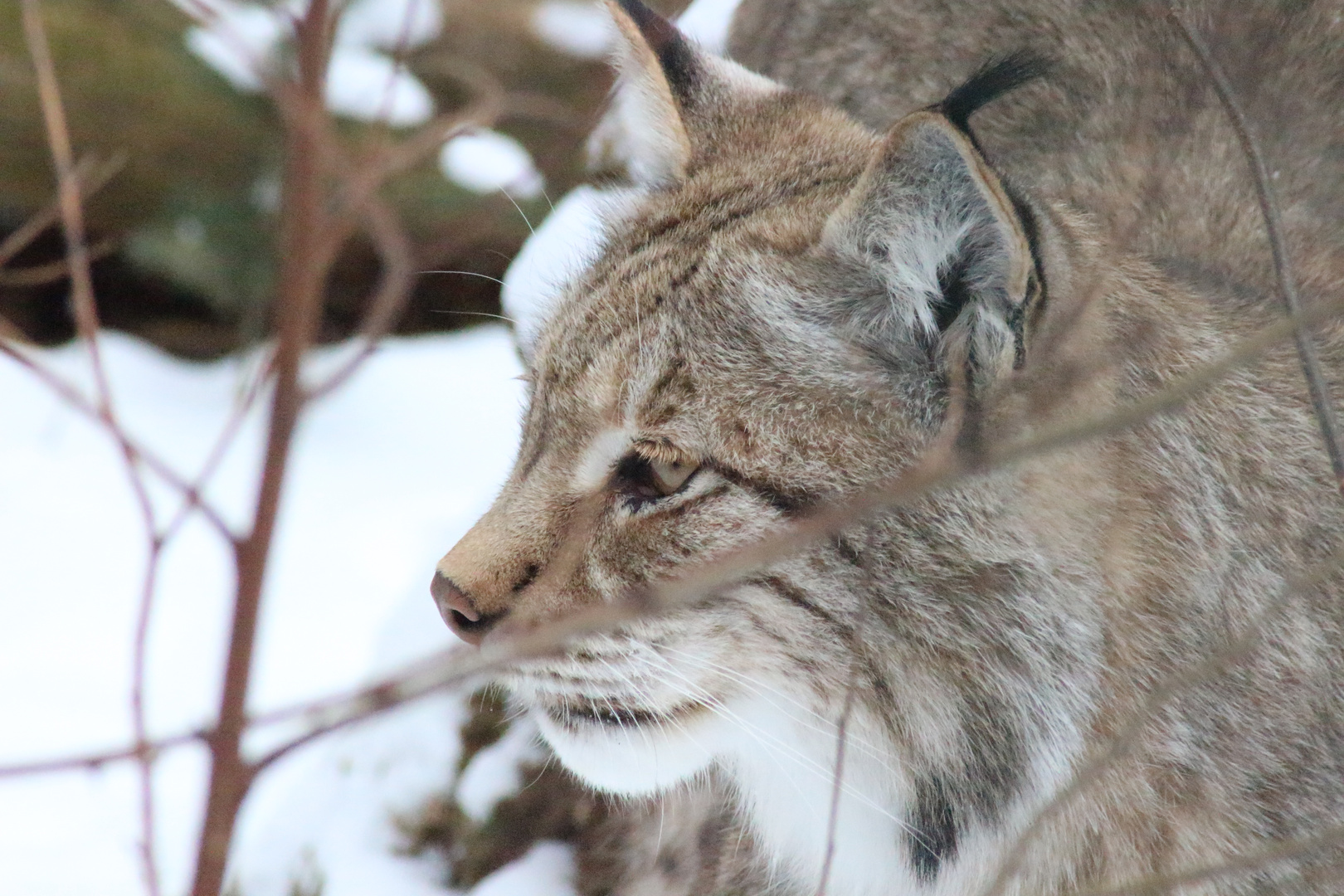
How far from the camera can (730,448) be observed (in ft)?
7.03

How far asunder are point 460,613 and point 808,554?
54cm

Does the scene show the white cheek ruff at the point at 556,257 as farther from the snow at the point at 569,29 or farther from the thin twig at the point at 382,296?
the snow at the point at 569,29

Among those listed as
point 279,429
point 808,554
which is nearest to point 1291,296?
point 808,554

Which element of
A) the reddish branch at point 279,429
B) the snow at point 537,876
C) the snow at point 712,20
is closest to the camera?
the reddish branch at point 279,429

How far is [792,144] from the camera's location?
9.02 ft

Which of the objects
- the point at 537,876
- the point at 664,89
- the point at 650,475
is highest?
the point at 664,89

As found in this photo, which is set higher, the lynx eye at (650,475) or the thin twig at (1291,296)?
the thin twig at (1291,296)

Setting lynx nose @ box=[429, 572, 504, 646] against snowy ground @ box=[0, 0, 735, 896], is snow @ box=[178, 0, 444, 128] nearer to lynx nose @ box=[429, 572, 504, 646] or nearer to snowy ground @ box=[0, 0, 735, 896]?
snowy ground @ box=[0, 0, 735, 896]

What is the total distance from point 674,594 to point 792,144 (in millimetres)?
1700

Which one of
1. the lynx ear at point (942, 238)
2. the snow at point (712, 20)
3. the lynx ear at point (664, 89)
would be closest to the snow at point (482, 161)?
the snow at point (712, 20)

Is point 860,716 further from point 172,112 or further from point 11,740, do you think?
point 172,112

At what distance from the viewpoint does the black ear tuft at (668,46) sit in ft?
9.01

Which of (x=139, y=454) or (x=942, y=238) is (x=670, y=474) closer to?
(x=942, y=238)

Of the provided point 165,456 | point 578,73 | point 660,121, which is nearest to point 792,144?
point 660,121
